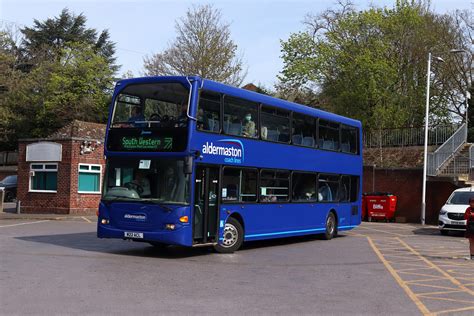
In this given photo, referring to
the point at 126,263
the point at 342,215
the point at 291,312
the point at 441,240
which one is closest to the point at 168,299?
the point at 291,312

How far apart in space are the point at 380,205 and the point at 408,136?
309 inches

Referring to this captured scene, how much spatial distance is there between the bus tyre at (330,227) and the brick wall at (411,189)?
12.2 metres

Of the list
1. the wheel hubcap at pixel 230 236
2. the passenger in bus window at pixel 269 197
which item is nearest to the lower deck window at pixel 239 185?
the passenger in bus window at pixel 269 197

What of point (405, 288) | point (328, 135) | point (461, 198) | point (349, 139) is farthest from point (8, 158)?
point (405, 288)

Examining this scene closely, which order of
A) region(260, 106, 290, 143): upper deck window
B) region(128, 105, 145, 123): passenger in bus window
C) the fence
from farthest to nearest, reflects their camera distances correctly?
the fence
region(260, 106, 290, 143): upper deck window
region(128, 105, 145, 123): passenger in bus window

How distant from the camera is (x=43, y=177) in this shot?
94.6 feet

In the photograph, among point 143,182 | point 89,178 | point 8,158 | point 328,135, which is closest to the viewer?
point 143,182

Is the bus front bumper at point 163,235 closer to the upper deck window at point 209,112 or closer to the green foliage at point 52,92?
the upper deck window at point 209,112

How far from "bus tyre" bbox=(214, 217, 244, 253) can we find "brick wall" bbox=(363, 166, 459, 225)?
1860cm

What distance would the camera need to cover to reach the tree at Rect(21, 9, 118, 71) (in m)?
57.5

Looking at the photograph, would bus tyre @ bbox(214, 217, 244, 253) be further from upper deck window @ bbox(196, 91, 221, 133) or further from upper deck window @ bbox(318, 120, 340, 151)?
upper deck window @ bbox(318, 120, 340, 151)

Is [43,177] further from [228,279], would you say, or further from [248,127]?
[228,279]

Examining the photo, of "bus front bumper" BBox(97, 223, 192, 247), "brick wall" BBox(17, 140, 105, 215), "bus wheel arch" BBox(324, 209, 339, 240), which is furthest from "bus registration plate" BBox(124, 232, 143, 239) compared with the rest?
"brick wall" BBox(17, 140, 105, 215)

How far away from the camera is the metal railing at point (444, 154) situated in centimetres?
3020
